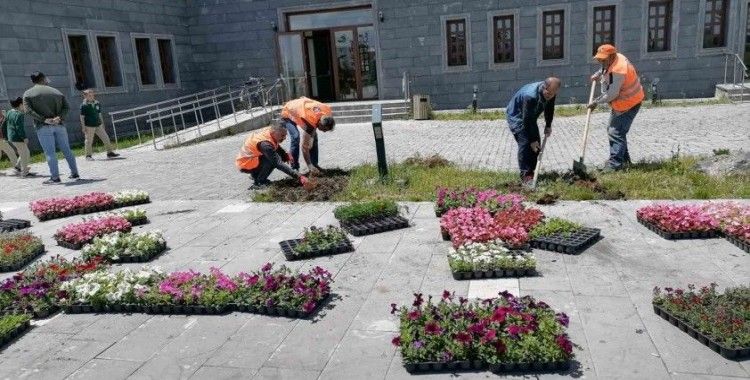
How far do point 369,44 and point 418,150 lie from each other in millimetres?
9585

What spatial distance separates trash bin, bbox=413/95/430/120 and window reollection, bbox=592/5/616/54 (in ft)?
20.7

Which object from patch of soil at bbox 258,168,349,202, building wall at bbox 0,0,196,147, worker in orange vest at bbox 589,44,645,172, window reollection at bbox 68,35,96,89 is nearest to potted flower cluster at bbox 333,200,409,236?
patch of soil at bbox 258,168,349,202

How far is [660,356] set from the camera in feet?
12.1

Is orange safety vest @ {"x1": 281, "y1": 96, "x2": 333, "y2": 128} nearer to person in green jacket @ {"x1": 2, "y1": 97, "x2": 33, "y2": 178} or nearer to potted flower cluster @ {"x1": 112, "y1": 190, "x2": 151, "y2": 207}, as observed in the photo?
potted flower cluster @ {"x1": 112, "y1": 190, "x2": 151, "y2": 207}

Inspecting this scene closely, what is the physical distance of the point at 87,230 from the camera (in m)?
7.22

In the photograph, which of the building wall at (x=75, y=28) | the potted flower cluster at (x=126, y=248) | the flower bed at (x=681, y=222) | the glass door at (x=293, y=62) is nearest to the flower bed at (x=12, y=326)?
the potted flower cluster at (x=126, y=248)

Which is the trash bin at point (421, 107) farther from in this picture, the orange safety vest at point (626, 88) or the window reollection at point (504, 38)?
the orange safety vest at point (626, 88)

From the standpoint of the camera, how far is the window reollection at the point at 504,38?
789 inches

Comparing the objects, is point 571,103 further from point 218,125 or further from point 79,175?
point 79,175

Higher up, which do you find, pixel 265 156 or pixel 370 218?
pixel 265 156

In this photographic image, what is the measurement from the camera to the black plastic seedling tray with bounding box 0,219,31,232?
801cm

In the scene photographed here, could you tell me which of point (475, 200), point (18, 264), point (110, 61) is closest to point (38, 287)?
point (18, 264)

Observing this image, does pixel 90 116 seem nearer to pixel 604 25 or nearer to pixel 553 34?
pixel 553 34

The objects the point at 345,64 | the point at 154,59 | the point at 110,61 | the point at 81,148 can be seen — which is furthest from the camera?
the point at 345,64
